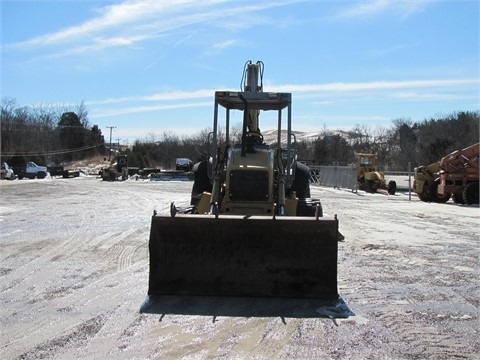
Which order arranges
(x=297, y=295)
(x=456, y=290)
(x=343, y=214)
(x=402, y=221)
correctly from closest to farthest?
(x=297, y=295) < (x=456, y=290) < (x=402, y=221) < (x=343, y=214)

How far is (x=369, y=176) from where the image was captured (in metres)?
33.7

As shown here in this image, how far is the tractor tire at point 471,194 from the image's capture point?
74.7ft

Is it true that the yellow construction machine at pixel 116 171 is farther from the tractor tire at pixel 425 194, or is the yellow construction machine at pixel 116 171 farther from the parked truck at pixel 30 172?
the tractor tire at pixel 425 194

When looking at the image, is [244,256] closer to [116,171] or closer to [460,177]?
[460,177]

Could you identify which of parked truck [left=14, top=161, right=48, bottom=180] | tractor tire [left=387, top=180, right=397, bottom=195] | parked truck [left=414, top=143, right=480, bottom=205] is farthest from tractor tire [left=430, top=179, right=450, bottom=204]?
parked truck [left=14, top=161, right=48, bottom=180]

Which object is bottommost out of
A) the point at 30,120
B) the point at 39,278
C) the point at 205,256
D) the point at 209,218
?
the point at 39,278

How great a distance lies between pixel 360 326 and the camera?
5.50 metres

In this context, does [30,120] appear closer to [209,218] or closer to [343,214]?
[343,214]

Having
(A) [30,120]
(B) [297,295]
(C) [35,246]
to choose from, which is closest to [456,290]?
(B) [297,295]

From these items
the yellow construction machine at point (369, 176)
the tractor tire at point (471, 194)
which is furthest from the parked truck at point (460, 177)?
the yellow construction machine at point (369, 176)

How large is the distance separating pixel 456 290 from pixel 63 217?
11.4 metres

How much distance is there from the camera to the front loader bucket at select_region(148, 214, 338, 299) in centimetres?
646

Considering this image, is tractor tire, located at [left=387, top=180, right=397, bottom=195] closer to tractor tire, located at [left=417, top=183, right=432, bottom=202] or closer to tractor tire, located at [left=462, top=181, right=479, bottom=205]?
tractor tire, located at [left=417, top=183, right=432, bottom=202]

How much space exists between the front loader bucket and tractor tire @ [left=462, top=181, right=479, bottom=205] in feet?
60.0
